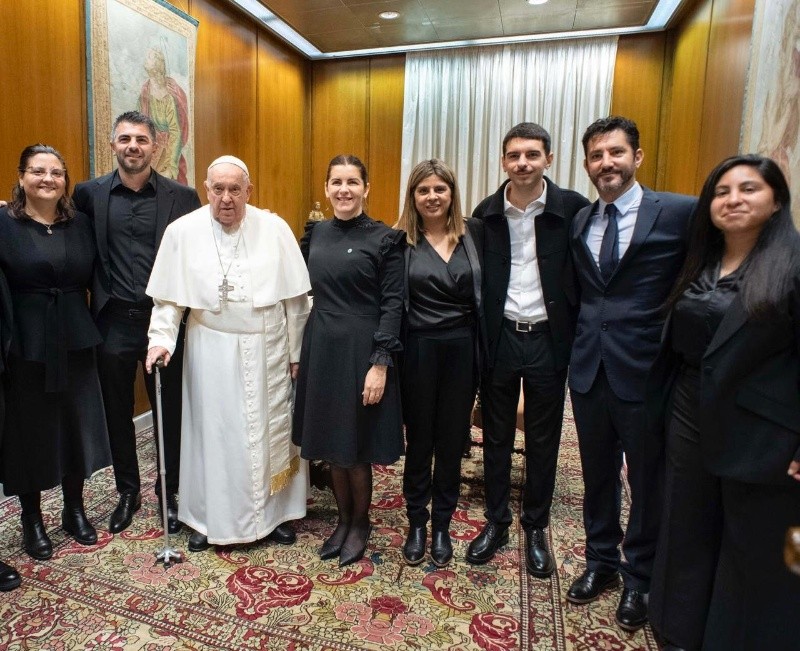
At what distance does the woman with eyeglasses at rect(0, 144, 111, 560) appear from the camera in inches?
96.3

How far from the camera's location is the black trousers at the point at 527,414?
2.38m

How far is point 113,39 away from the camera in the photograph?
401cm

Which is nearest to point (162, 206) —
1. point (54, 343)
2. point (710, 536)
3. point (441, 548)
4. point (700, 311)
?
point (54, 343)

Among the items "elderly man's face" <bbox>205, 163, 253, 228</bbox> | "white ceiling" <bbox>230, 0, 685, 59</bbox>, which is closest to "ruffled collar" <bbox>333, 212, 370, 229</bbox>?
"elderly man's face" <bbox>205, 163, 253, 228</bbox>

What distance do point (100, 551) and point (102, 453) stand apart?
1.51 feet

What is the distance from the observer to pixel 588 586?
91.2 inches

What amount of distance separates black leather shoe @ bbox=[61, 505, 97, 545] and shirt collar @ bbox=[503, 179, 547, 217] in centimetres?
249

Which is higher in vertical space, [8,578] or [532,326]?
[532,326]

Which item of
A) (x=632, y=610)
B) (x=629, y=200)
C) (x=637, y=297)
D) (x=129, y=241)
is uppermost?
(x=629, y=200)

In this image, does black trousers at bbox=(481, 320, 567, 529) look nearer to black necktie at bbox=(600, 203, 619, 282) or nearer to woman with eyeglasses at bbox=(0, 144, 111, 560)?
black necktie at bbox=(600, 203, 619, 282)

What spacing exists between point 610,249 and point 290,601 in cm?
189

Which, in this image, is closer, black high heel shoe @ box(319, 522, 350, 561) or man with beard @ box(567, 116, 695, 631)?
man with beard @ box(567, 116, 695, 631)

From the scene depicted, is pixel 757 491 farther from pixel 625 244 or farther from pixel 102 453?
pixel 102 453

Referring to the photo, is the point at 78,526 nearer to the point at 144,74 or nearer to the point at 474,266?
the point at 474,266
